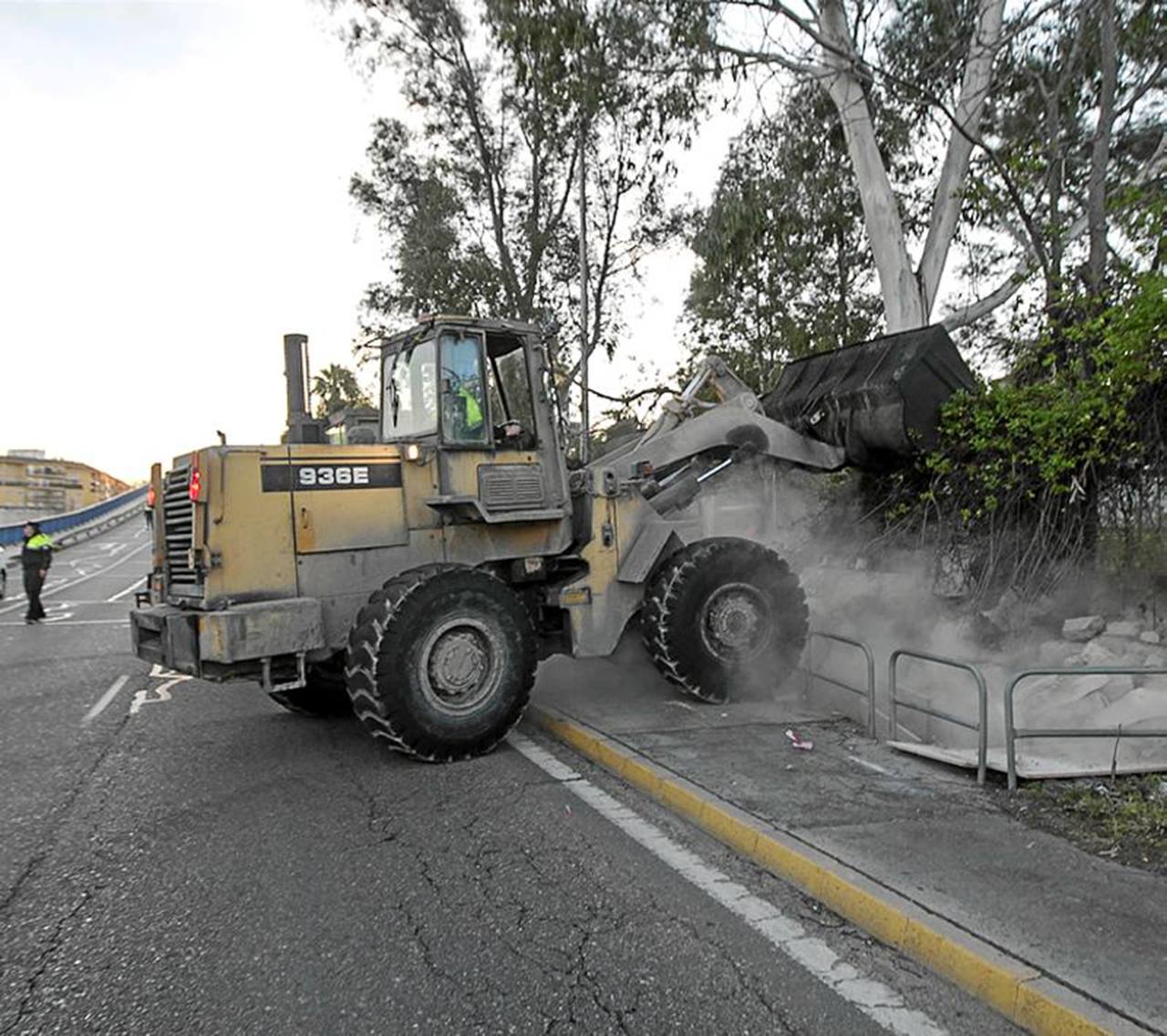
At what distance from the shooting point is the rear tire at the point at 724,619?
24.6 ft

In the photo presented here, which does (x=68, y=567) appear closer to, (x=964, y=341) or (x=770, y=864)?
(x=964, y=341)

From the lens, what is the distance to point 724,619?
7.76m

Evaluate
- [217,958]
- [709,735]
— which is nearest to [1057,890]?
[709,735]

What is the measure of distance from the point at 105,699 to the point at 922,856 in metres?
7.80

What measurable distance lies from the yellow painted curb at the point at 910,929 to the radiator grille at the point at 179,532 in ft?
11.2

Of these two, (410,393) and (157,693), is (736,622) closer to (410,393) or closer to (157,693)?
(410,393)

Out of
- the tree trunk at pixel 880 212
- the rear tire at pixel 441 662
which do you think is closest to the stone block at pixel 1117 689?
the rear tire at pixel 441 662

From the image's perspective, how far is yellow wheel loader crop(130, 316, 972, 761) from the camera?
6.18 metres

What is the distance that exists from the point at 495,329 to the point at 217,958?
480 cm

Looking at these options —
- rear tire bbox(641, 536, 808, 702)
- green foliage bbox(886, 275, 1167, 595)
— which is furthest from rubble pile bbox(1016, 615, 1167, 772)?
rear tire bbox(641, 536, 808, 702)

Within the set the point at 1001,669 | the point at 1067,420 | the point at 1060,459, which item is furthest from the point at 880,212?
the point at 1001,669

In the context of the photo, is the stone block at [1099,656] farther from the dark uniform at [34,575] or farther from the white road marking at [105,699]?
the dark uniform at [34,575]

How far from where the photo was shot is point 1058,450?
814 centimetres

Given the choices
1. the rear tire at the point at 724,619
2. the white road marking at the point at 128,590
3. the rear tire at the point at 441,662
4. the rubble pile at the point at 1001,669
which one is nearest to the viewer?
the rear tire at the point at 441,662
